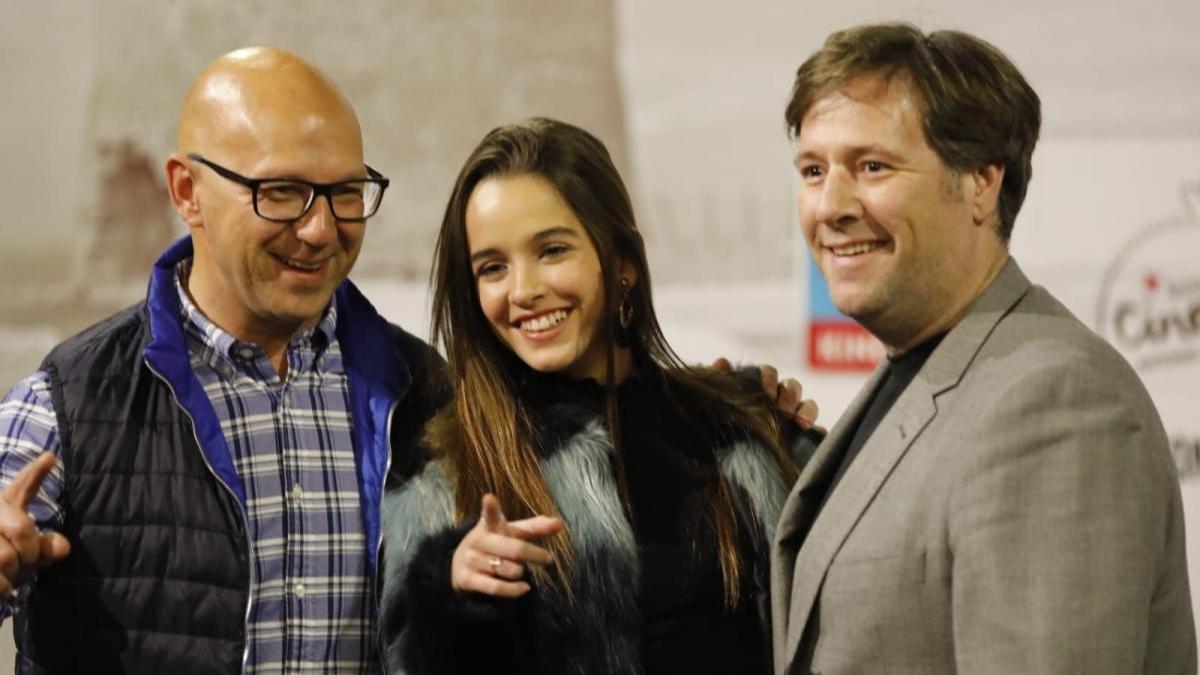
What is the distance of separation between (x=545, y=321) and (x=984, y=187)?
65 cm

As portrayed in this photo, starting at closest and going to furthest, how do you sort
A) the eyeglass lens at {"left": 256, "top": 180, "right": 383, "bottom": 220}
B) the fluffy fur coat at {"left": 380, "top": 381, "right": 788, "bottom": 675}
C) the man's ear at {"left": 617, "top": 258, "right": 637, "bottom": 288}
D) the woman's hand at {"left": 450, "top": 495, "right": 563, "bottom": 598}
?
Answer: the woman's hand at {"left": 450, "top": 495, "right": 563, "bottom": 598}
the fluffy fur coat at {"left": 380, "top": 381, "right": 788, "bottom": 675}
the eyeglass lens at {"left": 256, "top": 180, "right": 383, "bottom": 220}
the man's ear at {"left": 617, "top": 258, "right": 637, "bottom": 288}

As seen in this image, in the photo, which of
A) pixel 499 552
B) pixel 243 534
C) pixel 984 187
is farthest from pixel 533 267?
pixel 984 187

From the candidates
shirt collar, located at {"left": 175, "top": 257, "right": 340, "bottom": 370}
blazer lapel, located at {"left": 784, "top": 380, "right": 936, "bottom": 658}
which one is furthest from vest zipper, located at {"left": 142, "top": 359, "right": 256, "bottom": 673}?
blazer lapel, located at {"left": 784, "top": 380, "right": 936, "bottom": 658}

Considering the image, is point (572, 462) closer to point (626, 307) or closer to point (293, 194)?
point (626, 307)

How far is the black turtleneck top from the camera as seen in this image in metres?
1.88

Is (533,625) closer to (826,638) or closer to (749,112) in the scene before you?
(826,638)

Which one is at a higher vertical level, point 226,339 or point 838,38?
point 838,38

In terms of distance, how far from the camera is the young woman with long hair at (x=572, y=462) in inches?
72.4

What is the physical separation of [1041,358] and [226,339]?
3.70 ft

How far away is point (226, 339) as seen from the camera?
77.2 inches

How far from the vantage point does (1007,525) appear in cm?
138

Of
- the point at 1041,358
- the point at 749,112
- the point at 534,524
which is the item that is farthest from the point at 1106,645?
the point at 749,112

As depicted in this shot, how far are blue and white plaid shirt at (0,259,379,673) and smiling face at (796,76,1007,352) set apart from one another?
780mm

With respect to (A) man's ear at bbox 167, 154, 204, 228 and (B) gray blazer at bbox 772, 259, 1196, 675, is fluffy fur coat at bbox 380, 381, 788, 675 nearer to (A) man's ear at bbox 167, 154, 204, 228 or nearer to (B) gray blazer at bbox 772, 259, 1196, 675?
(B) gray blazer at bbox 772, 259, 1196, 675
